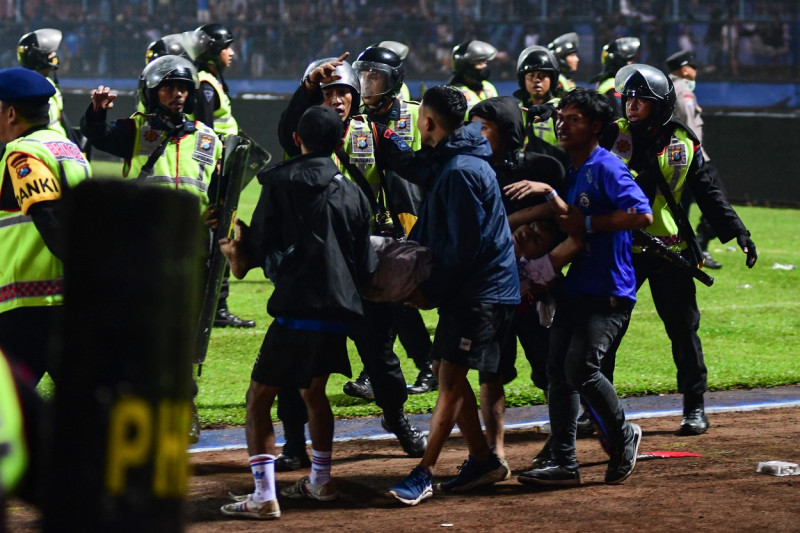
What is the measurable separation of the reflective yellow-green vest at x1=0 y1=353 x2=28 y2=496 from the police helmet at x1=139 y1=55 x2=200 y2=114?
5372 mm

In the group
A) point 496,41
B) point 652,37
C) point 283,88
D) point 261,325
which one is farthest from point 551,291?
point 283,88

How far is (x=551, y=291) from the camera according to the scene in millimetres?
6090

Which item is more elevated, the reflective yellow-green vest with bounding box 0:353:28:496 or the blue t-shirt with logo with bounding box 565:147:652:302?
the reflective yellow-green vest with bounding box 0:353:28:496

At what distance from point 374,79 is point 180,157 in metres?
1.45

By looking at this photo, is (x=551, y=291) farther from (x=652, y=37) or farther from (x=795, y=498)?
(x=652, y=37)

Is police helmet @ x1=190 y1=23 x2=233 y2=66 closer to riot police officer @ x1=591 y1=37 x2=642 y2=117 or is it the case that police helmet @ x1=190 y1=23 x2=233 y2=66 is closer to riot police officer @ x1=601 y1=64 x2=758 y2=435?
riot police officer @ x1=591 y1=37 x2=642 y2=117

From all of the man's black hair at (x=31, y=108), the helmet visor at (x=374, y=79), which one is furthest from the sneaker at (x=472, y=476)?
the helmet visor at (x=374, y=79)

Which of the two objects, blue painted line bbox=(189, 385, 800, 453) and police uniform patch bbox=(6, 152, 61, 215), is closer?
police uniform patch bbox=(6, 152, 61, 215)

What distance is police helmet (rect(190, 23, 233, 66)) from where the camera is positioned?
10.9m

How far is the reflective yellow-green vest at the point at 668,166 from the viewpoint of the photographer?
271 inches

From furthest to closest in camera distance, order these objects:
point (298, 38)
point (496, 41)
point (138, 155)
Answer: point (298, 38) < point (496, 41) < point (138, 155)

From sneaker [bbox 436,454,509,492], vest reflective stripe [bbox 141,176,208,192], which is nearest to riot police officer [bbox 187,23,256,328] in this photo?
vest reflective stripe [bbox 141,176,208,192]

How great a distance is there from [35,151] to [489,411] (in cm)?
252

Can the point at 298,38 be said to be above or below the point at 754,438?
above
